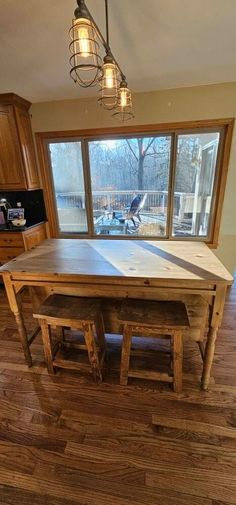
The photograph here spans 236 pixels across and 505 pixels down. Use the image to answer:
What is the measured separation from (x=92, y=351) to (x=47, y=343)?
347 mm

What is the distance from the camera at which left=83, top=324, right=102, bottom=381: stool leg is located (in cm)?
151

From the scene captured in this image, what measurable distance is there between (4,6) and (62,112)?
1.48 m

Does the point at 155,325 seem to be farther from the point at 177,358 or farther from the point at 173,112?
the point at 173,112

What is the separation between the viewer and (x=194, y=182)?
2.93 m

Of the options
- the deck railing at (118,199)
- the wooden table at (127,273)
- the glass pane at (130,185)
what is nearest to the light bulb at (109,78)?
the wooden table at (127,273)

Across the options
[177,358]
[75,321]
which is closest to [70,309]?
[75,321]

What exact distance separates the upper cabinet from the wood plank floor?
2188mm

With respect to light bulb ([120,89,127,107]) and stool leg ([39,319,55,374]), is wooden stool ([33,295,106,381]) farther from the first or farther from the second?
light bulb ([120,89,127,107])

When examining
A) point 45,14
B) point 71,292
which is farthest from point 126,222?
point 45,14

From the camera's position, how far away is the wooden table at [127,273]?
4.52ft

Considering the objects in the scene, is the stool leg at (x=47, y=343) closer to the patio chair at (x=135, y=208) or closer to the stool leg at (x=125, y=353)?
the stool leg at (x=125, y=353)

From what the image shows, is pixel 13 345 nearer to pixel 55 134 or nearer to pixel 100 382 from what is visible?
pixel 100 382

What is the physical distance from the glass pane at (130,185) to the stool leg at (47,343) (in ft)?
6.49

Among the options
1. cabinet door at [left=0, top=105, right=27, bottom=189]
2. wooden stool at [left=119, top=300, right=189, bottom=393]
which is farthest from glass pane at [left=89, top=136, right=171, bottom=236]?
wooden stool at [left=119, top=300, right=189, bottom=393]
